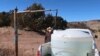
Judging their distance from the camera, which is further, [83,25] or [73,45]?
[83,25]

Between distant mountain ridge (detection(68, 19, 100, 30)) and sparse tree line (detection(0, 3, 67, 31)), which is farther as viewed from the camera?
distant mountain ridge (detection(68, 19, 100, 30))

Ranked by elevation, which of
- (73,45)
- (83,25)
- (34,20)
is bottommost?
(83,25)

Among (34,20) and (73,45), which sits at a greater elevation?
(34,20)

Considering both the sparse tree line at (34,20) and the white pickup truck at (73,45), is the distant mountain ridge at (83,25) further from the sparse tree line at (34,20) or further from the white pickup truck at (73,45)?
the white pickup truck at (73,45)

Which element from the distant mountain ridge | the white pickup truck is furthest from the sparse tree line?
the white pickup truck

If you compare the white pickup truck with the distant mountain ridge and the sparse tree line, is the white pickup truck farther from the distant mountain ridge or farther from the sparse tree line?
the distant mountain ridge

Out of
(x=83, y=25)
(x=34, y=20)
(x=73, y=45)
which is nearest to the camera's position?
(x=73, y=45)

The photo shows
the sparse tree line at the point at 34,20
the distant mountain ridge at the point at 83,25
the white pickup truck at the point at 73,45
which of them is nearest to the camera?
the white pickup truck at the point at 73,45

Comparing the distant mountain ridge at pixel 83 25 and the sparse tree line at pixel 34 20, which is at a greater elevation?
the sparse tree line at pixel 34 20

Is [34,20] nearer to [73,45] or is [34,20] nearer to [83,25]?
[73,45]

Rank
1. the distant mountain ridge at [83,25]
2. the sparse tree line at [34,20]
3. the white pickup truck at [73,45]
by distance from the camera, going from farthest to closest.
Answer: the distant mountain ridge at [83,25] < the sparse tree line at [34,20] < the white pickup truck at [73,45]

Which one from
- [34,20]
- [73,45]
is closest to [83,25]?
[34,20]

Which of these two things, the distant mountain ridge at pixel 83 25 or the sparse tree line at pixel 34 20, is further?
the distant mountain ridge at pixel 83 25

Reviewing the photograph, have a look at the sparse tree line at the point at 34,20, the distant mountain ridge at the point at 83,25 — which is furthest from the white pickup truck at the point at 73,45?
the distant mountain ridge at the point at 83,25
